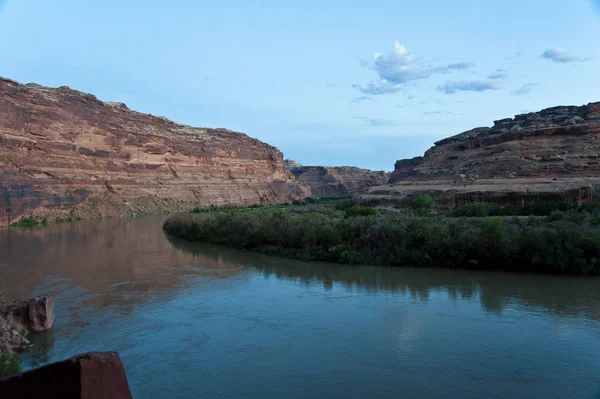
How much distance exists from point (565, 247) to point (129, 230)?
22.9m

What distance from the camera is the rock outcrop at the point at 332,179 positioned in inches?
3492

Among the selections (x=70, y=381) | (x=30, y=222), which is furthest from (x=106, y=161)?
(x=70, y=381)

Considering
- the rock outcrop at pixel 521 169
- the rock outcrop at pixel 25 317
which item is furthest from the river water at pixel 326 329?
the rock outcrop at pixel 521 169

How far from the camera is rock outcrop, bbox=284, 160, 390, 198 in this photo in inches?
3492

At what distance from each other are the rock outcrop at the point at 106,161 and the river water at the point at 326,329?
19.3 metres

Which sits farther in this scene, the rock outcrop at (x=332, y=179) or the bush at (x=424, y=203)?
the rock outcrop at (x=332, y=179)

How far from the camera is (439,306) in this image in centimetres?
923

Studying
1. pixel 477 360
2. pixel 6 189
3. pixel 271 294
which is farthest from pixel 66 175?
pixel 477 360

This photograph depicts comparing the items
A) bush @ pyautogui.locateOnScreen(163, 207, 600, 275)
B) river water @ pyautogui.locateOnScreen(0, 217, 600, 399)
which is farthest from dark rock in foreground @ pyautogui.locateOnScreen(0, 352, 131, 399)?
bush @ pyautogui.locateOnScreen(163, 207, 600, 275)

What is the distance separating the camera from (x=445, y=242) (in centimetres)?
1303

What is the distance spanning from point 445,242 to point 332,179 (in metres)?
77.0

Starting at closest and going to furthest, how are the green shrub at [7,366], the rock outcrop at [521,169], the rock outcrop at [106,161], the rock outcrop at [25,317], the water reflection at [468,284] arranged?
the green shrub at [7,366] → the rock outcrop at [25,317] → the water reflection at [468,284] → the rock outcrop at [521,169] → the rock outcrop at [106,161]

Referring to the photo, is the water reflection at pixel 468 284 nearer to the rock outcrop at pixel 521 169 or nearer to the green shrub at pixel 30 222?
the rock outcrop at pixel 521 169

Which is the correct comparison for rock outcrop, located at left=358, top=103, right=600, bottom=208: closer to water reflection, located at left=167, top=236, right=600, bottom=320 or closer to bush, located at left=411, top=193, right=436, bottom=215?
bush, located at left=411, top=193, right=436, bottom=215
